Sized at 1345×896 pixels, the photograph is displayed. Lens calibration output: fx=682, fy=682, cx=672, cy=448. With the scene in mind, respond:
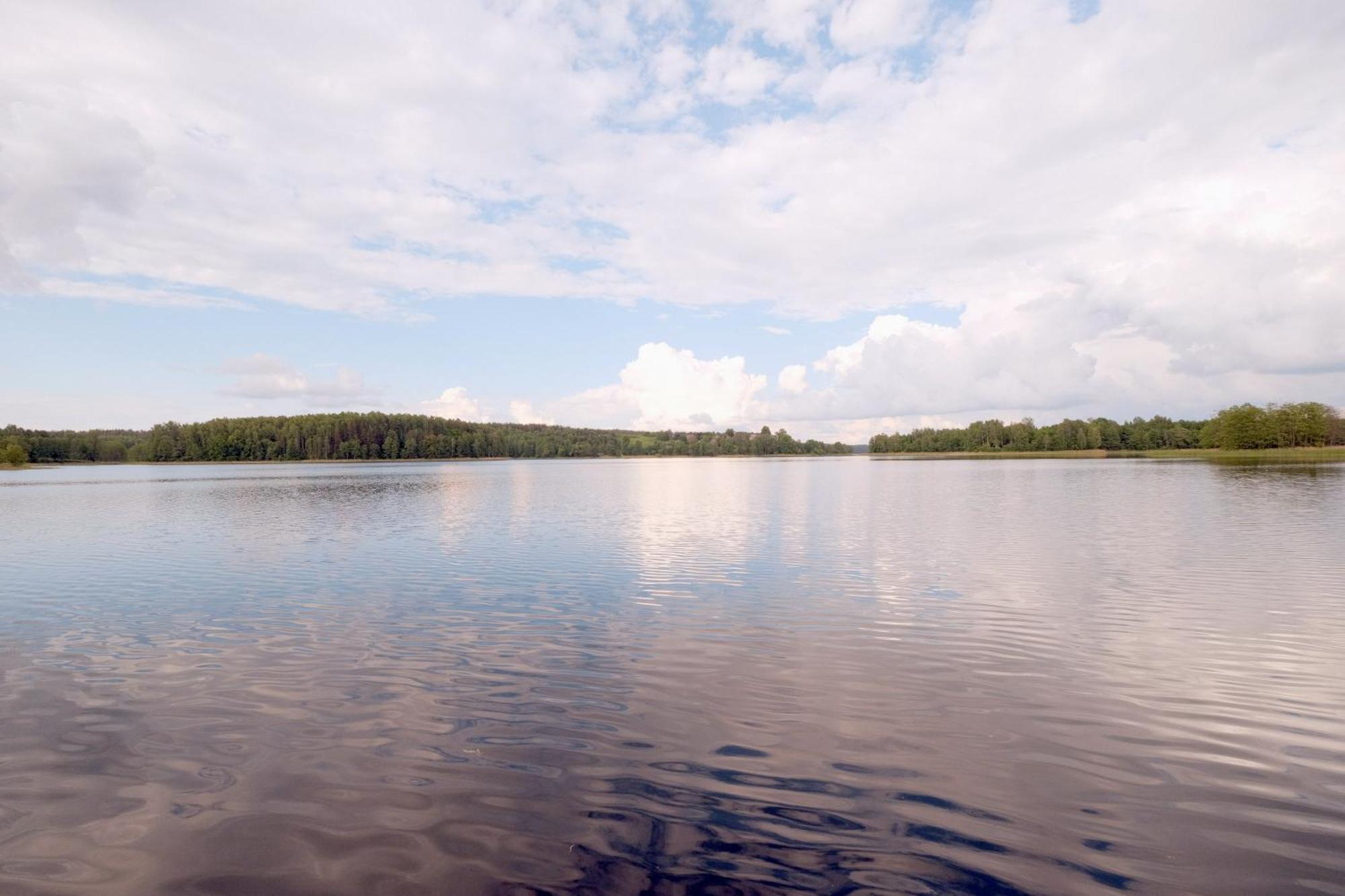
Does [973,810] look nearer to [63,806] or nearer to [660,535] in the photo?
[63,806]

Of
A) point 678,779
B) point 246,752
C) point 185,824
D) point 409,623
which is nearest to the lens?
point 185,824

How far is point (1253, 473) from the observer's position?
255 feet

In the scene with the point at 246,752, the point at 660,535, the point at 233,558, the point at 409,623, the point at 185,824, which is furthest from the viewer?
the point at 660,535

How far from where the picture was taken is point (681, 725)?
10.0m

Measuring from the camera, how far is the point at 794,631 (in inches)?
603

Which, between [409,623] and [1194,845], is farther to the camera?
[409,623]

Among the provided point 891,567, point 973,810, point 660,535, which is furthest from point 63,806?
point 660,535

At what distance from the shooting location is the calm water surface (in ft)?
21.7

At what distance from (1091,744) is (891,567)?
13.9 metres

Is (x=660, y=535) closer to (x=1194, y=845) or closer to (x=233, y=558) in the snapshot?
(x=233, y=558)

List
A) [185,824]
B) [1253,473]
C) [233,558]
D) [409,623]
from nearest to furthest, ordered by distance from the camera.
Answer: [185,824]
[409,623]
[233,558]
[1253,473]

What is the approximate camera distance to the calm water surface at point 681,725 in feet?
21.7

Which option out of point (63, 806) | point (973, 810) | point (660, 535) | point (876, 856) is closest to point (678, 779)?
point (876, 856)

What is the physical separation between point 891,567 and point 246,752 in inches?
749
